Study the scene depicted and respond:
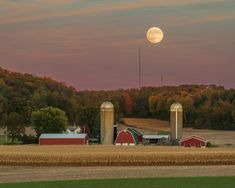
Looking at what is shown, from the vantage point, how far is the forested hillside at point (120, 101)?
87.9 m

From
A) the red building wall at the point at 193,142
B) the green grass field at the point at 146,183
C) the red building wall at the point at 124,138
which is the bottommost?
the green grass field at the point at 146,183

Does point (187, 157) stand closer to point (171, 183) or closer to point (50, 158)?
point (50, 158)

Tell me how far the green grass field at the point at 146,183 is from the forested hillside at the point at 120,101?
168ft

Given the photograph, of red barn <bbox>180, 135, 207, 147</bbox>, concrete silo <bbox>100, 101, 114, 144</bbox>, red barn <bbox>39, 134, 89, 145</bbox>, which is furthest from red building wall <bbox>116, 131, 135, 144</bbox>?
red barn <bbox>180, 135, 207, 147</bbox>

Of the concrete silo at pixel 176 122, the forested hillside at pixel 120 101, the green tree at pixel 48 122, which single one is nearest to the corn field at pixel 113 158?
the concrete silo at pixel 176 122

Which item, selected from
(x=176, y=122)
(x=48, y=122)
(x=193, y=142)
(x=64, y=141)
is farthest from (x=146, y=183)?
(x=48, y=122)

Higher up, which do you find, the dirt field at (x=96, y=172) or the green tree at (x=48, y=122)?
the green tree at (x=48, y=122)

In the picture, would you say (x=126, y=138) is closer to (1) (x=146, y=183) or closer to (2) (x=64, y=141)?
(2) (x=64, y=141)

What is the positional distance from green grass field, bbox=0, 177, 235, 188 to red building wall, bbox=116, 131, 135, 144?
28331mm

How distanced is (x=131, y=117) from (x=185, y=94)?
12.6 metres

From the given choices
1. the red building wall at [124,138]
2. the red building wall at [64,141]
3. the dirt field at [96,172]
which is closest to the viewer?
the dirt field at [96,172]

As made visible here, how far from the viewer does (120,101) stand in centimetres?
10369

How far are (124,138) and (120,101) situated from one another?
159ft

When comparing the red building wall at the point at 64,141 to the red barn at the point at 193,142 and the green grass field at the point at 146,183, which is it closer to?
the red barn at the point at 193,142
